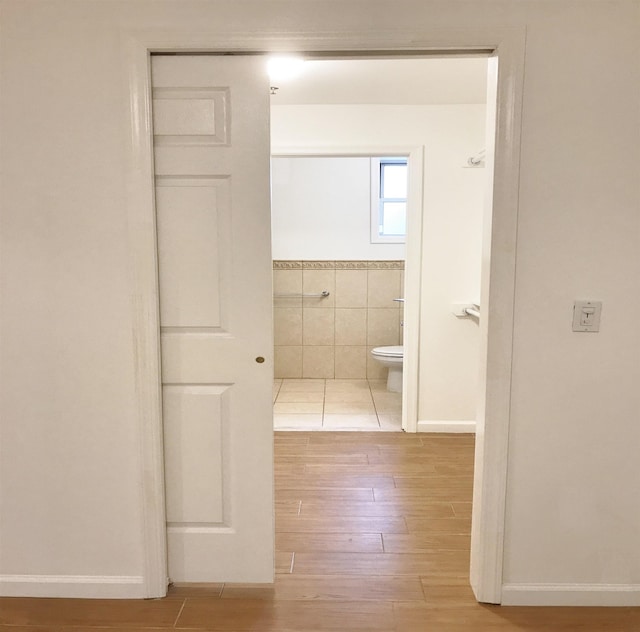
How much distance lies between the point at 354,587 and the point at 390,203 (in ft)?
12.9

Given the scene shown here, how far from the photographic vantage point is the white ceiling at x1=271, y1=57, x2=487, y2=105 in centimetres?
271

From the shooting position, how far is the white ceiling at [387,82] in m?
2.71

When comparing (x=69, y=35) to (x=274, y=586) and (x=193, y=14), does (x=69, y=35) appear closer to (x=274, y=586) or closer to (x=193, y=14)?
(x=193, y=14)

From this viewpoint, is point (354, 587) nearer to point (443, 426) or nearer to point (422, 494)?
point (422, 494)

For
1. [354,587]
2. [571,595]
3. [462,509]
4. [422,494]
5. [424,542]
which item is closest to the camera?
[571,595]

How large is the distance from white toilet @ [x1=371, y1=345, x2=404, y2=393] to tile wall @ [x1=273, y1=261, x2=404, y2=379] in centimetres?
38

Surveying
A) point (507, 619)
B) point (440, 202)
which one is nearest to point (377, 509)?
point (507, 619)

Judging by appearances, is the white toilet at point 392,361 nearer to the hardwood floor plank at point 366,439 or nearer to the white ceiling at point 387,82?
the hardwood floor plank at point 366,439

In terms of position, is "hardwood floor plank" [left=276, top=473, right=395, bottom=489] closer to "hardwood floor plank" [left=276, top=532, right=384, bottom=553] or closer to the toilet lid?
"hardwood floor plank" [left=276, top=532, right=384, bottom=553]

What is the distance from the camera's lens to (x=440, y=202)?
3541 mm

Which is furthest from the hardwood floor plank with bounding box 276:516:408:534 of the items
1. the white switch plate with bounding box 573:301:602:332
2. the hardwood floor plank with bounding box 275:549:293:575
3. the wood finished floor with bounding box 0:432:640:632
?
the white switch plate with bounding box 573:301:602:332

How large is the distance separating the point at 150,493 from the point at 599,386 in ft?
5.31

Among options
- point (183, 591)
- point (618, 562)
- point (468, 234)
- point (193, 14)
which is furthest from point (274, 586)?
point (468, 234)

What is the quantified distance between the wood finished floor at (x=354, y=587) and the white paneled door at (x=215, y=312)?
0.15 m
